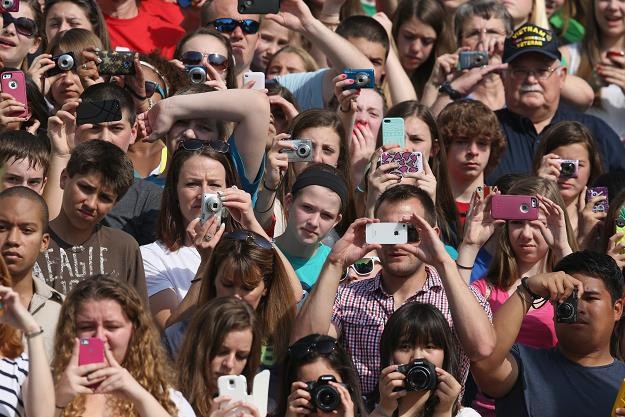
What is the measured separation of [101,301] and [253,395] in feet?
2.76

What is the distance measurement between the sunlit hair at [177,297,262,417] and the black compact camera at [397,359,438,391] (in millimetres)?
699

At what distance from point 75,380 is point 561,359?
110 inches

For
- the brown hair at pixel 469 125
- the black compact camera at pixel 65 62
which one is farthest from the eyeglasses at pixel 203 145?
the brown hair at pixel 469 125

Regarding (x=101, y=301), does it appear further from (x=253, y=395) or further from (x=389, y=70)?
(x=389, y=70)

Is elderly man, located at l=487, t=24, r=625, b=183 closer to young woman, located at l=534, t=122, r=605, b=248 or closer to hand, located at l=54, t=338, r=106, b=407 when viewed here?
young woman, located at l=534, t=122, r=605, b=248

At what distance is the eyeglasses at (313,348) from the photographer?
27.7ft

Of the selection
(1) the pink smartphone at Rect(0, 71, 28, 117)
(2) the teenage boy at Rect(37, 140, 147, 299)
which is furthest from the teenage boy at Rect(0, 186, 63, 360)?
(1) the pink smartphone at Rect(0, 71, 28, 117)

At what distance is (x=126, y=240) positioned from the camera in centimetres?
932

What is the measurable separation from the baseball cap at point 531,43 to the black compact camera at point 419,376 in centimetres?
413

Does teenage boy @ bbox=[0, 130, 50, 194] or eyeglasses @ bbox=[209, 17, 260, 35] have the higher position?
eyeglasses @ bbox=[209, 17, 260, 35]

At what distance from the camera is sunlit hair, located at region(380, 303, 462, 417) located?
8531 millimetres

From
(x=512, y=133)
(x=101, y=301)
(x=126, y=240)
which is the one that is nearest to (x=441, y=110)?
(x=512, y=133)

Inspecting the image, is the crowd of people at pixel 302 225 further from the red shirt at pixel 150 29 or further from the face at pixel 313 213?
the red shirt at pixel 150 29

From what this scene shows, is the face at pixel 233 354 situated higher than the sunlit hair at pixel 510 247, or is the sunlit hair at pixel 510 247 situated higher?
the sunlit hair at pixel 510 247
